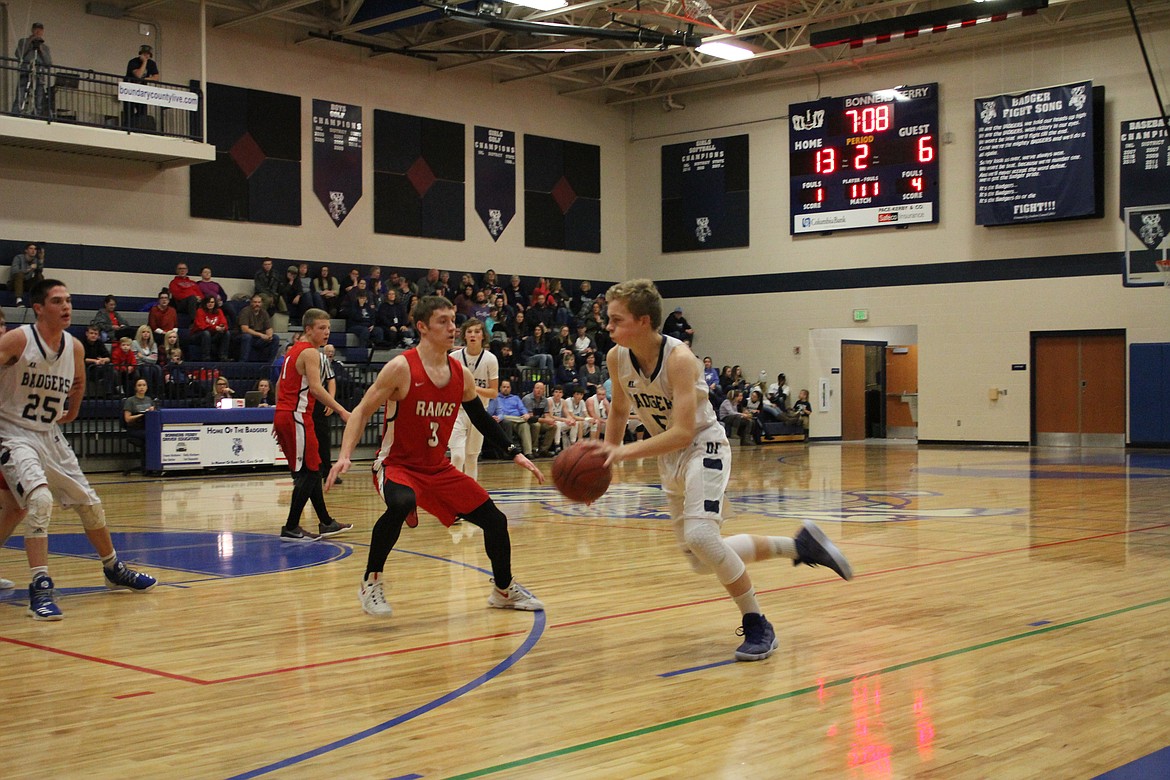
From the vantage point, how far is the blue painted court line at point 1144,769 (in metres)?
3.14

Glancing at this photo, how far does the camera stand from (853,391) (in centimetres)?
2669

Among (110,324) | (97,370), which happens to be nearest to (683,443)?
(97,370)

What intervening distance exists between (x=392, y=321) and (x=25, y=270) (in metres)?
5.97

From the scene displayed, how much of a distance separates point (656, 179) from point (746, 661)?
938 inches

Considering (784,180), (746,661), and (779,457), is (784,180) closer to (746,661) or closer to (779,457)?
(779,457)

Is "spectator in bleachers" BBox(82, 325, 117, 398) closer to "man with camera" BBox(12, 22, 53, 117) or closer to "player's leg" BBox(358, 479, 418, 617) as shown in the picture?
"man with camera" BBox(12, 22, 53, 117)

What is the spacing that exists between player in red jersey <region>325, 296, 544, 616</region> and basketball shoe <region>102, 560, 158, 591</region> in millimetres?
1429

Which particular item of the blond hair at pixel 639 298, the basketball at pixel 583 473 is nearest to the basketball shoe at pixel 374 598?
the basketball at pixel 583 473

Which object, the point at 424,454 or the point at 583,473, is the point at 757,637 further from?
the point at 424,454

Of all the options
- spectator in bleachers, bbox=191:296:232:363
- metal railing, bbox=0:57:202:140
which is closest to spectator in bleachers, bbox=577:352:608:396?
spectator in bleachers, bbox=191:296:232:363

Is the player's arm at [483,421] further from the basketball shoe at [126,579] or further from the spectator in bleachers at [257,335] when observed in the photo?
the spectator in bleachers at [257,335]

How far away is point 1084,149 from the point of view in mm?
21391

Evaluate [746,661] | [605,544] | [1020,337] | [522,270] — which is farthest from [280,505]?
[1020,337]

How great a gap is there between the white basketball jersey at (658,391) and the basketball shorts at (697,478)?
65 mm
